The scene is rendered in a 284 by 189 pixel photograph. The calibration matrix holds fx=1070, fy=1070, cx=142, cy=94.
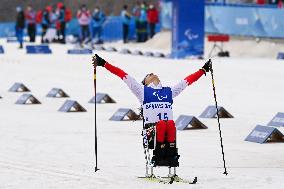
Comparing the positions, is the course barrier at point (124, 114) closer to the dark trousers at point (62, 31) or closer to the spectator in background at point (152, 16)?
the spectator in background at point (152, 16)

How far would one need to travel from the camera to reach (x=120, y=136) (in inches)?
727

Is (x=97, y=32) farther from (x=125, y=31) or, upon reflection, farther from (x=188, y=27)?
(x=188, y=27)

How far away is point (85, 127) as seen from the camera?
20.2 m

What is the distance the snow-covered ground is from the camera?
1308 cm

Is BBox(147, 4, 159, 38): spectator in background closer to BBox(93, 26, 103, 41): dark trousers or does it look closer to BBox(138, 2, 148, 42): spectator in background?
BBox(138, 2, 148, 42): spectator in background

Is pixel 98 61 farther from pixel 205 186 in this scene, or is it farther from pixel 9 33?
pixel 9 33

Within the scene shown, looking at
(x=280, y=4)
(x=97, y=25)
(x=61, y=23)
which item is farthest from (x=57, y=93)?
(x=97, y=25)

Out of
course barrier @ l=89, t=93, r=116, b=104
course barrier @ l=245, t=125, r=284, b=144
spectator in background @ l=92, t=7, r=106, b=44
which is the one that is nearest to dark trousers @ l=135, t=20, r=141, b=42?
spectator in background @ l=92, t=7, r=106, b=44

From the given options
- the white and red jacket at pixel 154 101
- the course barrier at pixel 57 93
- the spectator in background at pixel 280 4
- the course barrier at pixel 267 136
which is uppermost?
the white and red jacket at pixel 154 101

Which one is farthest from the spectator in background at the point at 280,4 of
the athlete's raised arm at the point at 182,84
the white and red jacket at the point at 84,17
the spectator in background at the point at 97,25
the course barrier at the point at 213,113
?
the athlete's raised arm at the point at 182,84

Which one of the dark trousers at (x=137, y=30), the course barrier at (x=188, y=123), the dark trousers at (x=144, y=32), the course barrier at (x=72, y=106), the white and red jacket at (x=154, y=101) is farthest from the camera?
the dark trousers at (x=144, y=32)

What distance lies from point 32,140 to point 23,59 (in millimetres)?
26173

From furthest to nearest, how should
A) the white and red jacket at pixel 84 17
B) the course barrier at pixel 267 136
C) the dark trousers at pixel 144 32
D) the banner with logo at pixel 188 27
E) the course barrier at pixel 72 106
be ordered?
1. the white and red jacket at pixel 84 17
2. the dark trousers at pixel 144 32
3. the banner with logo at pixel 188 27
4. the course barrier at pixel 72 106
5. the course barrier at pixel 267 136

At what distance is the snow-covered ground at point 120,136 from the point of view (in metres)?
13.1
